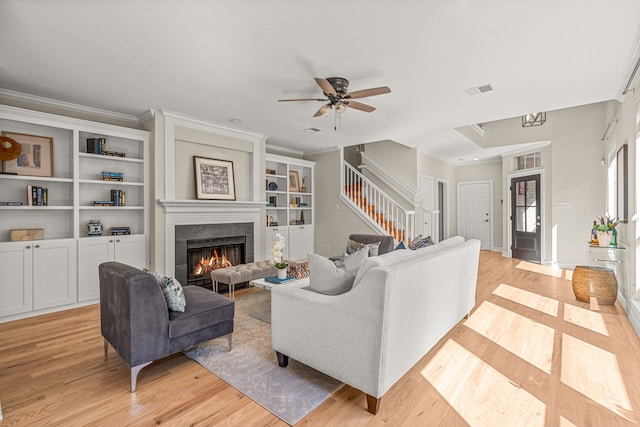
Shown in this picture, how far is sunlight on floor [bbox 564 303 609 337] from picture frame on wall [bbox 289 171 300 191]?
16.8ft

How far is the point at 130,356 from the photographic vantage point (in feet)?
6.64

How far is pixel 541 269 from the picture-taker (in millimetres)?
6020

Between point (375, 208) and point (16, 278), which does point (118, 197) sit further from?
point (375, 208)

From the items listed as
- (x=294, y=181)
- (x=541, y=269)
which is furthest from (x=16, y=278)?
(x=541, y=269)

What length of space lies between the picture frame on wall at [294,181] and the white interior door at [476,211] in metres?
5.10

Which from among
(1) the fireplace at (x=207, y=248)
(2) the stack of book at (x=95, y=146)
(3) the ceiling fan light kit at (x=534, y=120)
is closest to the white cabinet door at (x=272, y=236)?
(1) the fireplace at (x=207, y=248)

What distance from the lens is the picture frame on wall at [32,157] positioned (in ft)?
11.7

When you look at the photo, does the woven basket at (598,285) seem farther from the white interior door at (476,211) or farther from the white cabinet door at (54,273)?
the white cabinet door at (54,273)

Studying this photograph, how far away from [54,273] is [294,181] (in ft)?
14.7

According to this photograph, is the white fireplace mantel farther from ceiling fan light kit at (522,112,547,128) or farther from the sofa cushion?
ceiling fan light kit at (522,112,547,128)

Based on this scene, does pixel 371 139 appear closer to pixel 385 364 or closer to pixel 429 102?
pixel 429 102

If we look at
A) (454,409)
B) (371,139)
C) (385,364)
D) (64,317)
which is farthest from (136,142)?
(454,409)

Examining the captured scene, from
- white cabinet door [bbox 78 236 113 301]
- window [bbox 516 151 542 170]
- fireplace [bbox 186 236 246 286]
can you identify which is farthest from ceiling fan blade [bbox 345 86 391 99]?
window [bbox 516 151 542 170]

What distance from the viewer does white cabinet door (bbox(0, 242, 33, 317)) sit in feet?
10.9
